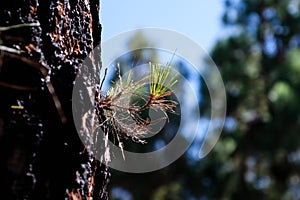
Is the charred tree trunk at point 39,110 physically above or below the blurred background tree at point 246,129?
below

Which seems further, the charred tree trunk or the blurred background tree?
the blurred background tree

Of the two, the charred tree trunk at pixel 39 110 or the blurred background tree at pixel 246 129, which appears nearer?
the charred tree trunk at pixel 39 110

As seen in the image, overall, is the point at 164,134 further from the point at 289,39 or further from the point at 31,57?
the point at 31,57

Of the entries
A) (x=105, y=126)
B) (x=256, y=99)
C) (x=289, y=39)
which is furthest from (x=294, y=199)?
(x=105, y=126)

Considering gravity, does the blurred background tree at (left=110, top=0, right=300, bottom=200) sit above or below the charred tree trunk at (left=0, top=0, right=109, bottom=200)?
above

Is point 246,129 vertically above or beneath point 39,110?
above
